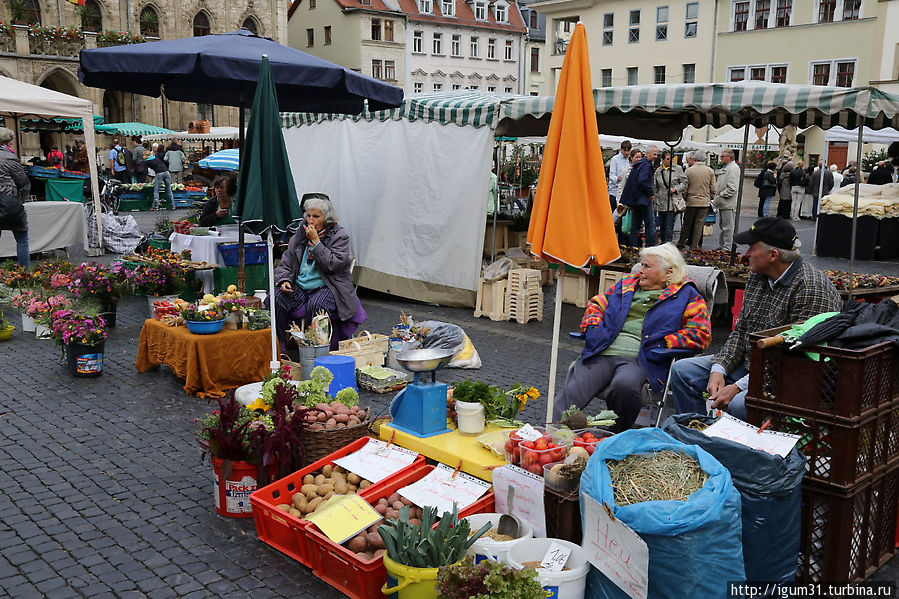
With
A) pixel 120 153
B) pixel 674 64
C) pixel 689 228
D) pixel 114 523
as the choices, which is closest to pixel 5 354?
pixel 114 523

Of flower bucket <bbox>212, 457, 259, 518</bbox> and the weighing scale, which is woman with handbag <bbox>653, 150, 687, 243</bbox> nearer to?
the weighing scale

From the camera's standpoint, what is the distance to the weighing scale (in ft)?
13.9

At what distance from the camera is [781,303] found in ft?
14.2

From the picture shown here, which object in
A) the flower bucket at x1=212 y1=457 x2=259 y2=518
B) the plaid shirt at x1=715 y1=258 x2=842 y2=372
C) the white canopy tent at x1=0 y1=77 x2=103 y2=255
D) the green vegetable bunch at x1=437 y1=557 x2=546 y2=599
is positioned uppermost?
the white canopy tent at x1=0 y1=77 x2=103 y2=255

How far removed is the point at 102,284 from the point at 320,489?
523cm

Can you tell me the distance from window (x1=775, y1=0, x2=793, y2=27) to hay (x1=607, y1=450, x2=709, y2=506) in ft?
120

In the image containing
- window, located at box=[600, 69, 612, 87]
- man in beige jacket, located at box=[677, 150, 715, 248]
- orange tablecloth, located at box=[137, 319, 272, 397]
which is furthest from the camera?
window, located at box=[600, 69, 612, 87]

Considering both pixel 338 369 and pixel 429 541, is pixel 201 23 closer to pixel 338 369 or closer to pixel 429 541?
pixel 338 369

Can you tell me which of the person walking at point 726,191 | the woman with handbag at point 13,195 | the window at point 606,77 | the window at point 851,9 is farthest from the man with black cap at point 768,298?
the window at point 606,77

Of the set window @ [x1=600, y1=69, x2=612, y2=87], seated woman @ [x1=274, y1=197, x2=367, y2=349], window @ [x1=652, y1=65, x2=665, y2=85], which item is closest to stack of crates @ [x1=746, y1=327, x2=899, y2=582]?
seated woman @ [x1=274, y1=197, x2=367, y2=349]

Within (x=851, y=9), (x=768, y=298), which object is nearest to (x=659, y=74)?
(x=851, y=9)

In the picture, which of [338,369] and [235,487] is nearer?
[235,487]

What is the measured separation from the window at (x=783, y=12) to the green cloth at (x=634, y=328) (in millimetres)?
34649

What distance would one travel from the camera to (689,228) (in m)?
14.2
